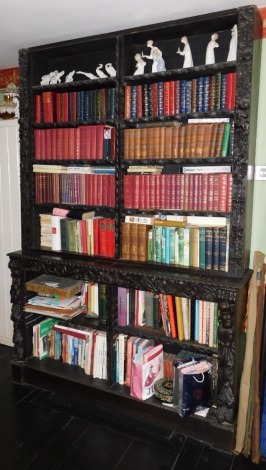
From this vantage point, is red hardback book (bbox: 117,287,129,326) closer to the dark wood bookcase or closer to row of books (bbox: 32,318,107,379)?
the dark wood bookcase

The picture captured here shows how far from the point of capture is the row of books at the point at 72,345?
2.42m

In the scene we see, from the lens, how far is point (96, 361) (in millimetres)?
2426

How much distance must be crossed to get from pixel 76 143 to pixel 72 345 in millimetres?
1416

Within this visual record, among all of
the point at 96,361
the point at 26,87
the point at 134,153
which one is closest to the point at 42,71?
the point at 26,87

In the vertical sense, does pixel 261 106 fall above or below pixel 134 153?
above

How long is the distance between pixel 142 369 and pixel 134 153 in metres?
1.33

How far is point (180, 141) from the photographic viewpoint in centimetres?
216

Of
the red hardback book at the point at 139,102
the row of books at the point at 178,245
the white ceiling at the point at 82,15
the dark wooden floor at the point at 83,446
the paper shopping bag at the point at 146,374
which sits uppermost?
the white ceiling at the point at 82,15

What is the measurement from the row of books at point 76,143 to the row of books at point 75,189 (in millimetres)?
131

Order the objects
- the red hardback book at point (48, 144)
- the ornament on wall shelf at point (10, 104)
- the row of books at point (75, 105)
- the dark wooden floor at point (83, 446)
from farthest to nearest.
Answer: the ornament on wall shelf at point (10, 104) < the red hardback book at point (48, 144) < the row of books at point (75, 105) < the dark wooden floor at point (83, 446)

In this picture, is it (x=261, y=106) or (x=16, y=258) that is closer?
(x=261, y=106)

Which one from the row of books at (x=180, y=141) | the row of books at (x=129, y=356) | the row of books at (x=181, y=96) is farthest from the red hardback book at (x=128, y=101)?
the row of books at (x=129, y=356)

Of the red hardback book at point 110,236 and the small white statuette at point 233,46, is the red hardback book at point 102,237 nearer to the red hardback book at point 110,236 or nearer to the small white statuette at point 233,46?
the red hardback book at point 110,236

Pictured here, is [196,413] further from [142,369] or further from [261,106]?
[261,106]
